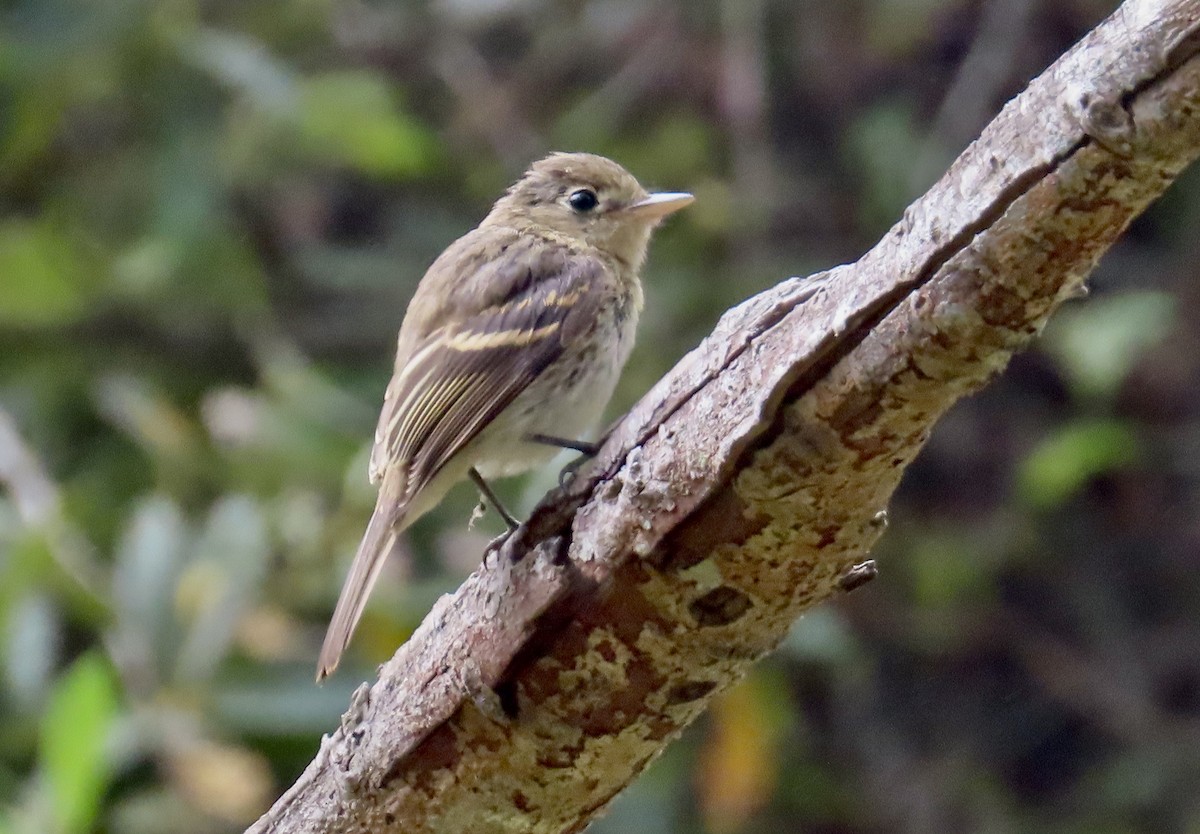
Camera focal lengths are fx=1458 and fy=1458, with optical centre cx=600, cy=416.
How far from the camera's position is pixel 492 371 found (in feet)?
8.91

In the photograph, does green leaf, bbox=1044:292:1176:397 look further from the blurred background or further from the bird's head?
the bird's head

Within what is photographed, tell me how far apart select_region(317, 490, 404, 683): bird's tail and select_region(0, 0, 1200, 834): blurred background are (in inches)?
31.9

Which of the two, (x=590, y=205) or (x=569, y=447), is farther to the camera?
(x=590, y=205)

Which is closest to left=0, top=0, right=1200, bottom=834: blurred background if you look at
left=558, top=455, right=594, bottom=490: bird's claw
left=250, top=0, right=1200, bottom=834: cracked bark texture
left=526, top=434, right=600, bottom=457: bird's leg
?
left=526, top=434, right=600, bottom=457: bird's leg

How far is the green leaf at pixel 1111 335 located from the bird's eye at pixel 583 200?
1.25 m

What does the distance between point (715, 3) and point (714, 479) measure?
3423mm

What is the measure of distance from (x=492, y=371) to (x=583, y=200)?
824 millimetres

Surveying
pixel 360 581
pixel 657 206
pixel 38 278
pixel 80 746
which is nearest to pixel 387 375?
pixel 38 278

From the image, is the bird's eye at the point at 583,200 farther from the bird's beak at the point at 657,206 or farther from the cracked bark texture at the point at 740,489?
the cracked bark texture at the point at 740,489

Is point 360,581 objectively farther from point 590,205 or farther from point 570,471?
point 590,205

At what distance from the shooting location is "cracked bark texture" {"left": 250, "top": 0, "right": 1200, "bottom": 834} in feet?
4.70

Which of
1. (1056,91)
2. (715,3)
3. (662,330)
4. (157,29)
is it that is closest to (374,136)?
(157,29)

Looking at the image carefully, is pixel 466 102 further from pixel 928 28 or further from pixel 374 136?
pixel 928 28

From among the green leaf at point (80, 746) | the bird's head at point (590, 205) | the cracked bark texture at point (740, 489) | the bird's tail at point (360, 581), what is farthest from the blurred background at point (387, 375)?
the cracked bark texture at point (740, 489)
